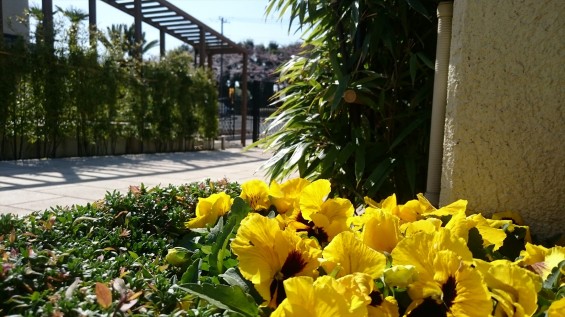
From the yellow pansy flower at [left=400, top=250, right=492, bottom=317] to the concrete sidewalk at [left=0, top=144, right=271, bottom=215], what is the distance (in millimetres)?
2752

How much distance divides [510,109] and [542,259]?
0.62m

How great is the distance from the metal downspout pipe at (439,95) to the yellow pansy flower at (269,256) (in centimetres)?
110

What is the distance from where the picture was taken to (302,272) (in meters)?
0.70

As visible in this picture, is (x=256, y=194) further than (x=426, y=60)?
No

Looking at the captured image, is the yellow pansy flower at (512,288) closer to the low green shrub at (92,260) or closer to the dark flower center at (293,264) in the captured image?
the dark flower center at (293,264)

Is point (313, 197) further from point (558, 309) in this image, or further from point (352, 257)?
point (558, 309)

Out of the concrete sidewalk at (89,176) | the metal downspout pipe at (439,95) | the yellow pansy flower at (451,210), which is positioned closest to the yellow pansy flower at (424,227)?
the yellow pansy flower at (451,210)

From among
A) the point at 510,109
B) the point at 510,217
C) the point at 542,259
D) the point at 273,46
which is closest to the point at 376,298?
the point at 542,259

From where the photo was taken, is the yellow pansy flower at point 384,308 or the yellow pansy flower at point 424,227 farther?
the yellow pansy flower at point 424,227

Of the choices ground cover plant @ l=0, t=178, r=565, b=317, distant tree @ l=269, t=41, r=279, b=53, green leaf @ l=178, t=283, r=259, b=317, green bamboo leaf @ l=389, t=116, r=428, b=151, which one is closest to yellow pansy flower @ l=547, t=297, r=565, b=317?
ground cover plant @ l=0, t=178, r=565, b=317

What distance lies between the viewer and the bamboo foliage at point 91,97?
8.00 metres

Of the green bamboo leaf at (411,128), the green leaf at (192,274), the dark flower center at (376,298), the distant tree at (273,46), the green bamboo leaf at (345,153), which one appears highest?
the distant tree at (273,46)

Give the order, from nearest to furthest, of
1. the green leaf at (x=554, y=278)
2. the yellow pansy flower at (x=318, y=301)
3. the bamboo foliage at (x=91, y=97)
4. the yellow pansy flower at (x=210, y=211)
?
the yellow pansy flower at (x=318, y=301), the green leaf at (x=554, y=278), the yellow pansy flower at (x=210, y=211), the bamboo foliage at (x=91, y=97)

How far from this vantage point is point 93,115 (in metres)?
9.27
